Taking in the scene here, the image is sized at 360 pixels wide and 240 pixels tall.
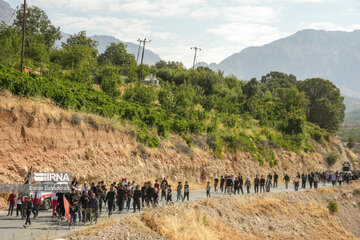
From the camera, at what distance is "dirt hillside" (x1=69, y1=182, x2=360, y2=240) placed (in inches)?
643

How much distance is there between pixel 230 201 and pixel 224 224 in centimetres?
330

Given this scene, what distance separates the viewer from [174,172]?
1256 inches

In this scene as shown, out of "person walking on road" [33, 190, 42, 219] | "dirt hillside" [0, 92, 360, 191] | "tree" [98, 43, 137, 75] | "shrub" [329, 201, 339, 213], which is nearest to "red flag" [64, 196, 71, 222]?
"person walking on road" [33, 190, 42, 219]

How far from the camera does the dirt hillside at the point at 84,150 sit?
819 inches

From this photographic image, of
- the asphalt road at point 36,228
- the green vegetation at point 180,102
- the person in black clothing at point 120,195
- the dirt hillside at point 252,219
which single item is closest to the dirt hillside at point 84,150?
the green vegetation at point 180,102

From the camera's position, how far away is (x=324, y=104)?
73.2 meters

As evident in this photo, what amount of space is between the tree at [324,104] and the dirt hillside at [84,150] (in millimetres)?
44510

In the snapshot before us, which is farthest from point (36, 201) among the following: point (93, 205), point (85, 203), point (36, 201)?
point (93, 205)

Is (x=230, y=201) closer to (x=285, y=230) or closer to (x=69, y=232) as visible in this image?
(x=285, y=230)

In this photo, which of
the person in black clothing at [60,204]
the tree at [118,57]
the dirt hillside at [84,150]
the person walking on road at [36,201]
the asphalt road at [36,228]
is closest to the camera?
the asphalt road at [36,228]

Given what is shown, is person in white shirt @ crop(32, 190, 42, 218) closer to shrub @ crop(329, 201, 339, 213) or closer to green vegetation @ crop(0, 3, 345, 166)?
green vegetation @ crop(0, 3, 345, 166)

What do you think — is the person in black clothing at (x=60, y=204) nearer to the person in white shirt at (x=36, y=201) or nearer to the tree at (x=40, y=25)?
the person in white shirt at (x=36, y=201)

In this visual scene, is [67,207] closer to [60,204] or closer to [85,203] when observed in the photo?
[60,204]

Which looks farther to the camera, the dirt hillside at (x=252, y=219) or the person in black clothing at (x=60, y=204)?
the dirt hillside at (x=252, y=219)
